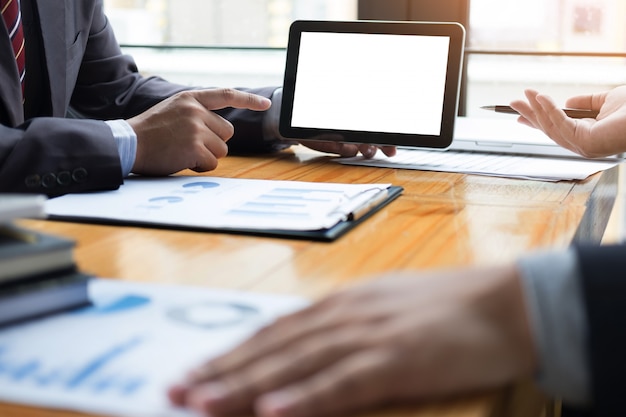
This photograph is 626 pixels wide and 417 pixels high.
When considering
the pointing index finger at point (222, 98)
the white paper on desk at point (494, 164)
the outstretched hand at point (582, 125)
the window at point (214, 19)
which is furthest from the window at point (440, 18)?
the pointing index finger at point (222, 98)

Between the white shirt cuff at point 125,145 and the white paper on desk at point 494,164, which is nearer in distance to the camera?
the white shirt cuff at point 125,145

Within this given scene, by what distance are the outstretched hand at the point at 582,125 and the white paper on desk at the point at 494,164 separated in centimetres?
5

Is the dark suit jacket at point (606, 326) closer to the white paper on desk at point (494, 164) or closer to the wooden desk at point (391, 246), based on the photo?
the wooden desk at point (391, 246)

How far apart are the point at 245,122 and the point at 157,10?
2.51 feet

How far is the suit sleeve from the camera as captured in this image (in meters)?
0.49

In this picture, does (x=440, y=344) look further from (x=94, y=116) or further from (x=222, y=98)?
(x=94, y=116)

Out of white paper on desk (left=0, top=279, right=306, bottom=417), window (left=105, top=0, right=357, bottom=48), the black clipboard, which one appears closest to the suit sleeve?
white paper on desk (left=0, top=279, right=306, bottom=417)

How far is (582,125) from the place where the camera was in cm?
120

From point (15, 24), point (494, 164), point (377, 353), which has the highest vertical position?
point (15, 24)

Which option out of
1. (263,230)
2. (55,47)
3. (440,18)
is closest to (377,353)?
(263,230)

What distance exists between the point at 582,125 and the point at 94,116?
0.96 meters

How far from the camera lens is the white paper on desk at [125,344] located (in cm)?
47

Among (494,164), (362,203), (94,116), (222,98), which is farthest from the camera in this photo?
(94,116)

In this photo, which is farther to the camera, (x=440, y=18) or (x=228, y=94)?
(x=440, y=18)
